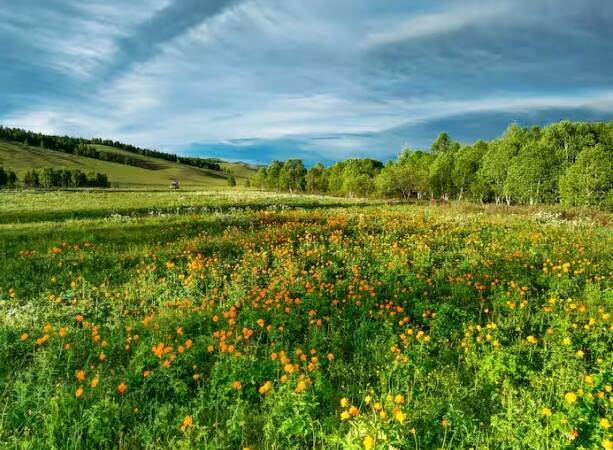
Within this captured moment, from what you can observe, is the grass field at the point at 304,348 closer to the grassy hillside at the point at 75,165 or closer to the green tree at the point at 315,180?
the green tree at the point at 315,180

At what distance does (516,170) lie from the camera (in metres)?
52.5

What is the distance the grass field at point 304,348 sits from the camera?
444 centimetres

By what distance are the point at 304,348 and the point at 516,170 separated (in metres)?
54.4

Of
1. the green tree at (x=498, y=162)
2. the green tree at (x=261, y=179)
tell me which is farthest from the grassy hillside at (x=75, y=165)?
the green tree at (x=498, y=162)

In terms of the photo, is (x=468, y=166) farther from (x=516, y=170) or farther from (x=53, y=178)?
(x=53, y=178)

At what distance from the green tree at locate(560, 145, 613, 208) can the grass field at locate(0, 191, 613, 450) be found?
3195 centimetres

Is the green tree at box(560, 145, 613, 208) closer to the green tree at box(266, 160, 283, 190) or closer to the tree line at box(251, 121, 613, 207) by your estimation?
the tree line at box(251, 121, 613, 207)

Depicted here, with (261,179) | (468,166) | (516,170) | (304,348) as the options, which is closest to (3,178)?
(261,179)

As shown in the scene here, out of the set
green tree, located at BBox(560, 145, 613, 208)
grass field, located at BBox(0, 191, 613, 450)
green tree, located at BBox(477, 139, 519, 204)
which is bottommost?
grass field, located at BBox(0, 191, 613, 450)

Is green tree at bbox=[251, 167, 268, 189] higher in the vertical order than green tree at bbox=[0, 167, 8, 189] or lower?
higher

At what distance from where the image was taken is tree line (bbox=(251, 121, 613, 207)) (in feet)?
136

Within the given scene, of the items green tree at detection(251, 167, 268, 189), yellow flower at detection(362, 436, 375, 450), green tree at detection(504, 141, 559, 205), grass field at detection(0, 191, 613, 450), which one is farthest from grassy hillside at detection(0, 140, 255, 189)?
yellow flower at detection(362, 436, 375, 450)

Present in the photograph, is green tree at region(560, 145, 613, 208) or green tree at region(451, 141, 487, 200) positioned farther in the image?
green tree at region(451, 141, 487, 200)

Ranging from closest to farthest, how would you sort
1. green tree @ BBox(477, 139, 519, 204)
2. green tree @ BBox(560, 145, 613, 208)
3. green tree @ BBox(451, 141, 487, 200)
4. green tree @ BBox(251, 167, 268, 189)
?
green tree @ BBox(560, 145, 613, 208) → green tree @ BBox(477, 139, 519, 204) → green tree @ BBox(451, 141, 487, 200) → green tree @ BBox(251, 167, 268, 189)
